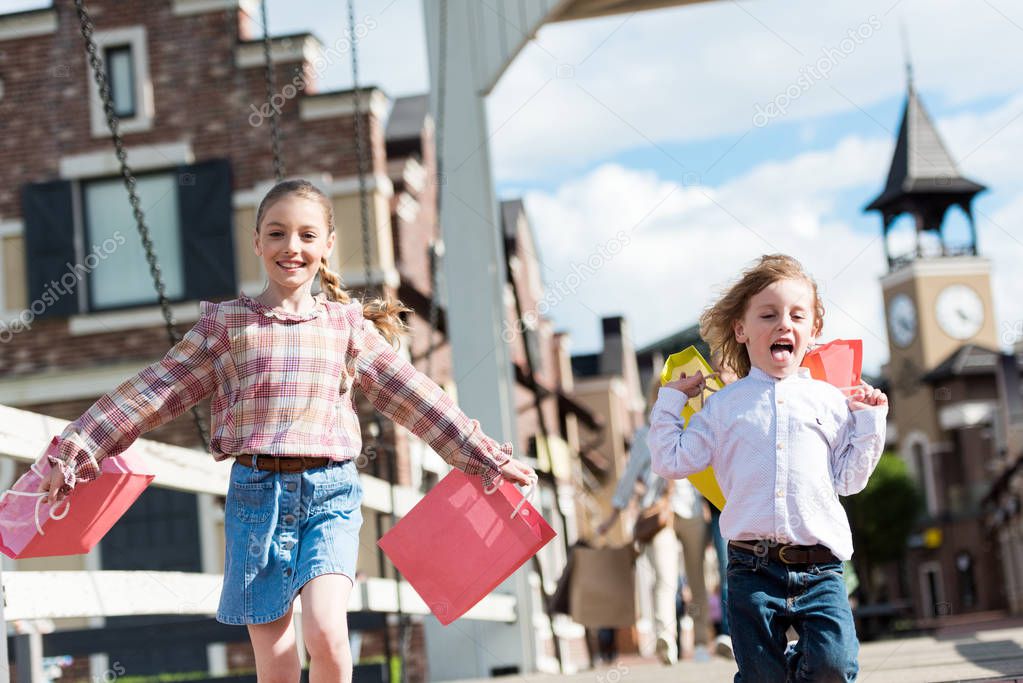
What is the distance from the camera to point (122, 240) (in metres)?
15.3

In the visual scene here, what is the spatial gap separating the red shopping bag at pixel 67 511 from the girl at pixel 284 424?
142 mm

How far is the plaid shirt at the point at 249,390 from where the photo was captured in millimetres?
3602

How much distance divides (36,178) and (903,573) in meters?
48.0

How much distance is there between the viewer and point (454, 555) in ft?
13.4

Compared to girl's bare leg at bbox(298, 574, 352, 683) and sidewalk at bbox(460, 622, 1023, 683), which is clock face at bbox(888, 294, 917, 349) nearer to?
sidewalk at bbox(460, 622, 1023, 683)

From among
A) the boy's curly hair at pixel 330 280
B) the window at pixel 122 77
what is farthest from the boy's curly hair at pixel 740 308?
the window at pixel 122 77

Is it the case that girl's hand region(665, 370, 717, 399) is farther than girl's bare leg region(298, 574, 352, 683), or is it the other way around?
girl's hand region(665, 370, 717, 399)

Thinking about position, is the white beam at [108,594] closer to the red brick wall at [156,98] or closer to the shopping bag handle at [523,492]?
the shopping bag handle at [523,492]

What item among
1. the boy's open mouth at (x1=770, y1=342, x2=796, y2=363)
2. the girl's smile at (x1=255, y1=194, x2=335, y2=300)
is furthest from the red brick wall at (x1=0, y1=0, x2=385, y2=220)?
the boy's open mouth at (x1=770, y1=342, x2=796, y2=363)

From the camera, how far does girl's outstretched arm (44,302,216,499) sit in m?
3.65

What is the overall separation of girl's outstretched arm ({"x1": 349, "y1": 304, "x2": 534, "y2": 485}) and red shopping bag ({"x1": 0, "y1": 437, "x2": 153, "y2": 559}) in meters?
0.69

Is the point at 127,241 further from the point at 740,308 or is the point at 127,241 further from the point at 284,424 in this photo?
the point at 740,308

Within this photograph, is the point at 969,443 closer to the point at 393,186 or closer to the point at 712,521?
the point at 393,186

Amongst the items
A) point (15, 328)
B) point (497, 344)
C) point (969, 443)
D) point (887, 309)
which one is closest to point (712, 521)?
point (497, 344)
